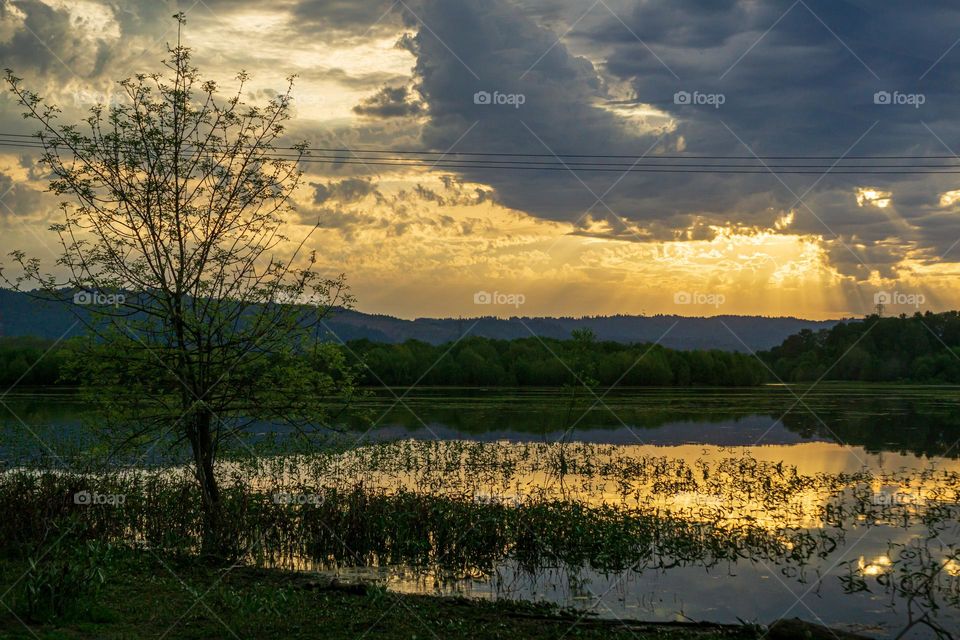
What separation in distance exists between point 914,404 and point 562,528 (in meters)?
71.4

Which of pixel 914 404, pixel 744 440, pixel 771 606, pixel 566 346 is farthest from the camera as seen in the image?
pixel 914 404

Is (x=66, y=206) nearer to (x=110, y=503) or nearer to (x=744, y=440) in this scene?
(x=110, y=503)

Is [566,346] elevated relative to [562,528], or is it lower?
elevated

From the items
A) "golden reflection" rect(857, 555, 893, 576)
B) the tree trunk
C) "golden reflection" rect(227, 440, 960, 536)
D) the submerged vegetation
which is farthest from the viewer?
"golden reflection" rect(227, 440, 960, 536)

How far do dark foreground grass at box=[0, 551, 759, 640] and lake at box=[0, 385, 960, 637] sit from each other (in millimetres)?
1672

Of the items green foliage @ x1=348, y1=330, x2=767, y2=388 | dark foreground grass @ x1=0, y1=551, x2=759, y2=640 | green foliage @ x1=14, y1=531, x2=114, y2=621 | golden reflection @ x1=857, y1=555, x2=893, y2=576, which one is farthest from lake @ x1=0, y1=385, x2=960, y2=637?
green foliage @ x1=348, y1=330, x2=767, y2=388

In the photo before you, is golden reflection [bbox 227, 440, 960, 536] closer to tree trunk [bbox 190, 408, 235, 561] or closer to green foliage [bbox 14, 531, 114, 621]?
tree trunk [bbox 190, 408, 235, 561]

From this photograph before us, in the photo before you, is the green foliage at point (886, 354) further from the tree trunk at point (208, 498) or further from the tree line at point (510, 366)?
the tree trunk at point (208, 498)

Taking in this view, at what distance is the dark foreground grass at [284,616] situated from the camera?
13125mm

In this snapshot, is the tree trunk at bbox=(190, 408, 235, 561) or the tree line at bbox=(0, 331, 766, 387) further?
the tree line at bbox=(0, 331, 766, 387)

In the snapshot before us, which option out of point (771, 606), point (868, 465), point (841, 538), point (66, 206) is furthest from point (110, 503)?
point (868, 465)

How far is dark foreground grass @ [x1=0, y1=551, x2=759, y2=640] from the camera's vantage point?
13125 mm

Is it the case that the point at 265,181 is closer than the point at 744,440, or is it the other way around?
the point at 265,181

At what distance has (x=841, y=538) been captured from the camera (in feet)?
74.2
